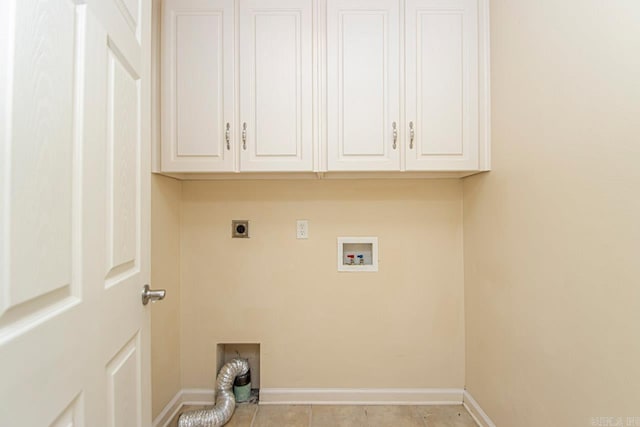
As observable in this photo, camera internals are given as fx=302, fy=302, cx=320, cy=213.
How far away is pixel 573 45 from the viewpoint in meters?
1.06

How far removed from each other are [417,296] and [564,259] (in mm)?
944

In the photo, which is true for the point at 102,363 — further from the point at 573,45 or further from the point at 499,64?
the point at 499,64

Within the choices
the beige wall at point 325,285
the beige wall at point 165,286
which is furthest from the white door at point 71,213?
the beige wall at point 325,285

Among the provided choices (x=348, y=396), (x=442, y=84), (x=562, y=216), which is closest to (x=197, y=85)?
(x=442, y=84)

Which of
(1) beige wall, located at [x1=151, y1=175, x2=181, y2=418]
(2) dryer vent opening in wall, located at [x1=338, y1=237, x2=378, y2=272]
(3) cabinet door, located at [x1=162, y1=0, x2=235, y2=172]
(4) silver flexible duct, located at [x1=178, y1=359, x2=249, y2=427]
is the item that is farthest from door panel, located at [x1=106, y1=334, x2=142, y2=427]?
(2) dryer vent opening in wall, located at [x1=338, y1=237, x2=378, y2=272]

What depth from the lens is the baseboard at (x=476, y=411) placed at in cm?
163

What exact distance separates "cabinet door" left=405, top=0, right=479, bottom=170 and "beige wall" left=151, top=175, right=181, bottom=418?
140 centimetres

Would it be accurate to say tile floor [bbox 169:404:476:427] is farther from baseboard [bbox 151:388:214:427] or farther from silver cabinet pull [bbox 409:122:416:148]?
silver cabinet pull [bbox 409:122:416:148]

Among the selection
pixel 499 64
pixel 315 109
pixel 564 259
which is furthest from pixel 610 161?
pixel 315 109

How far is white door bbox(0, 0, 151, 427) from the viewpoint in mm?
477

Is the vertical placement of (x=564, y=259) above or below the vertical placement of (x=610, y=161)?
below

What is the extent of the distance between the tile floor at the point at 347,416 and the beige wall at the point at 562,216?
29 centimetres

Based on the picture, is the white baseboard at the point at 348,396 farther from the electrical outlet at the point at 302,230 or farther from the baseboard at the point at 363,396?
the electrical outlet at the point at 302,230


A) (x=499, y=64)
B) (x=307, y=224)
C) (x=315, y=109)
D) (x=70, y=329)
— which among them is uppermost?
(x=499, y=64)
